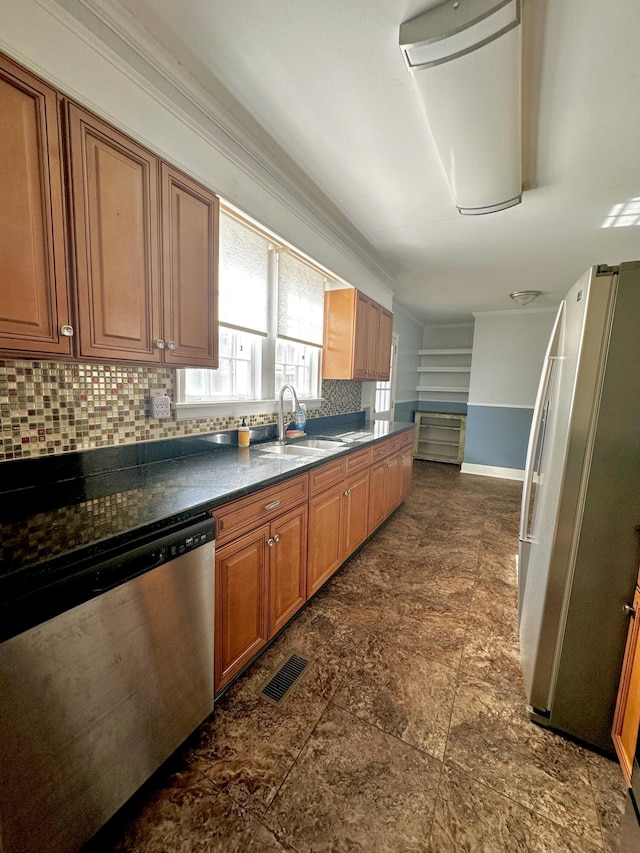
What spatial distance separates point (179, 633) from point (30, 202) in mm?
1423

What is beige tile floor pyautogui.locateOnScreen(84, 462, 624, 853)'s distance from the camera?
107 centimetres

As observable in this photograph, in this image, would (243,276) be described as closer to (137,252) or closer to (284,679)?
(137,252)

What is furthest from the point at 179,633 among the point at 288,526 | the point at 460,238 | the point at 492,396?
the point at 492,396

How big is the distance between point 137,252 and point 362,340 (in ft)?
7.55

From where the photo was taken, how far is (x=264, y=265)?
7.80ft

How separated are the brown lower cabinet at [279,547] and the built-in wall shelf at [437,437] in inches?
163

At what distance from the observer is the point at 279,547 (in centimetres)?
171

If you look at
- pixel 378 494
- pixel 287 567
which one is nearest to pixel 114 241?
pixel 287 567

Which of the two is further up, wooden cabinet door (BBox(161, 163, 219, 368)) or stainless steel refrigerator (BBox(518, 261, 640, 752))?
wooden cabinet door (BBox(161, 163, 219, 368))

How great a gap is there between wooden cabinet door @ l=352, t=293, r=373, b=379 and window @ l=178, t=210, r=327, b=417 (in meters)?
0.36

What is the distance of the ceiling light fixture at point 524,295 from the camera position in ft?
14.5

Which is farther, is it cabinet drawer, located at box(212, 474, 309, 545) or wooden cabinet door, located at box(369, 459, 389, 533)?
wooden cabinet door, located at box(369, 459, 389, 533)

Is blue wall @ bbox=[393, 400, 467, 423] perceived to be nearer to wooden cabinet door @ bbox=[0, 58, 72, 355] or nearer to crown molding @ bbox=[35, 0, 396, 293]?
crown molding @ bbox=[35, 0, 396, 293]

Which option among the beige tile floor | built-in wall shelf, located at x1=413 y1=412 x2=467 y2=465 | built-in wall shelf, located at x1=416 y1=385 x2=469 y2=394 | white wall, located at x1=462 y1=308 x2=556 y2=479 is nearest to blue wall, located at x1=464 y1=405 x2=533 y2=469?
white wall, located at x1=462 y1=308 x2=556 y2=479
